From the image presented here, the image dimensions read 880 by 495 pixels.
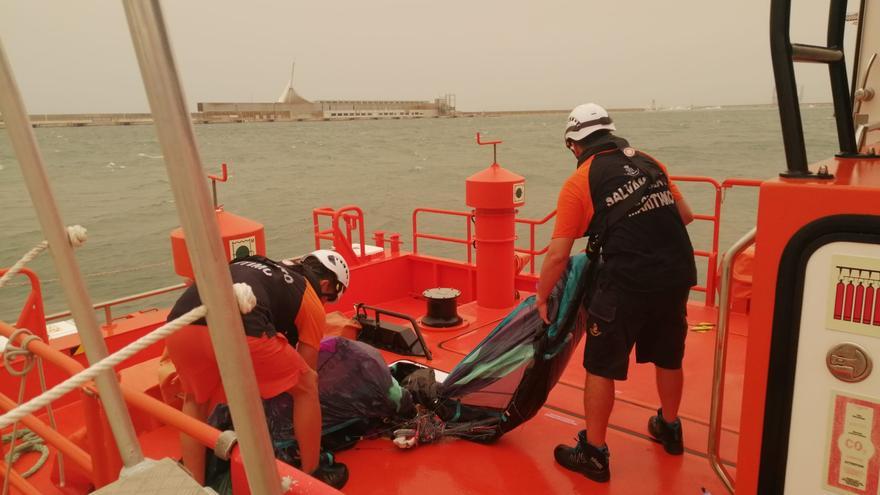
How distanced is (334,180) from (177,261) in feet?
138

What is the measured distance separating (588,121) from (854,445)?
7.62 ft

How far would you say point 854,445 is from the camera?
1378 millimetres

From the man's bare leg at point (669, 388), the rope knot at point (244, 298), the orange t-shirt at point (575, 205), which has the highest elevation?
the rope knot at point (244, 298)

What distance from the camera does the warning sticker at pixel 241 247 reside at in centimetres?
534

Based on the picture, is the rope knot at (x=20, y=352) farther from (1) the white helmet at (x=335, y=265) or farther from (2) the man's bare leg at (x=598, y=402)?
(2) the man's bare leg at (x=598, y=402)

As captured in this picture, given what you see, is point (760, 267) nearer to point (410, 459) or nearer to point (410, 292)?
point (410, 459)

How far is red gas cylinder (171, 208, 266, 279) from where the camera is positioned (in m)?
5.29

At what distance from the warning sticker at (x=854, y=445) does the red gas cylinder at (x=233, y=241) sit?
466 cm

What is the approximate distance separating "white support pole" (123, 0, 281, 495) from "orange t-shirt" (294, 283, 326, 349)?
2117 millimetres

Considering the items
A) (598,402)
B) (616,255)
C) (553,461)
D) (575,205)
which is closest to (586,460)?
(553,461)

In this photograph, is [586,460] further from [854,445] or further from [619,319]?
[854,445]

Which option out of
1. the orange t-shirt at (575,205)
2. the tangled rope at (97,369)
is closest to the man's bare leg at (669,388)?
the orange t-shirt at (575,205)

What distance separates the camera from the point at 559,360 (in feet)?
12.1

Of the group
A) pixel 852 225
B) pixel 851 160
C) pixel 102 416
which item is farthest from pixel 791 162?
pixel 102 416
